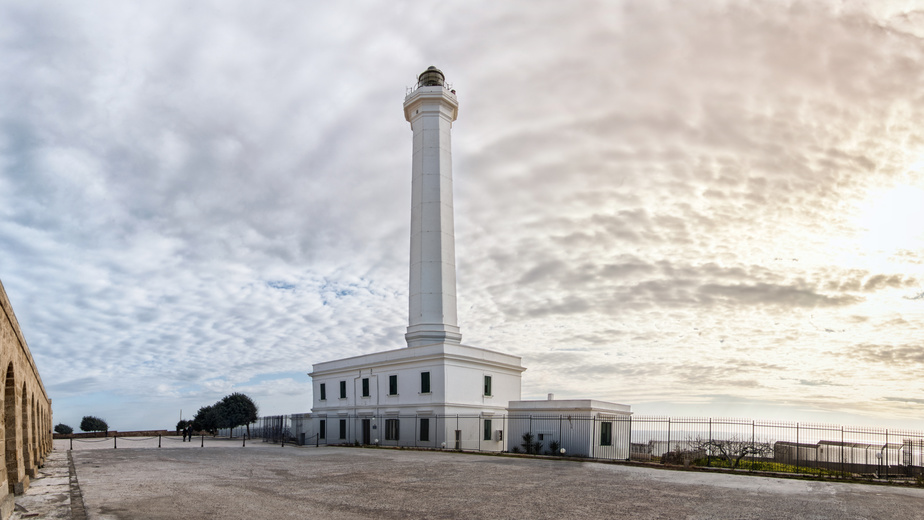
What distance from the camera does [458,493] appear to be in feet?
47.5

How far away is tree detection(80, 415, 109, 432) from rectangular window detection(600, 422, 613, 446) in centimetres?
5045

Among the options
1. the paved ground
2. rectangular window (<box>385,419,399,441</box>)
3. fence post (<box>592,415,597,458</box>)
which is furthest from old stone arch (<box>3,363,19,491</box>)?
fence post (<box>592,415,597,458</box>)

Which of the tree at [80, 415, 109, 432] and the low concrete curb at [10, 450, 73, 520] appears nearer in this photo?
the low concrete curb at [10, 450, 73, 520]

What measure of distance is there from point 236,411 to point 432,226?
31187mm

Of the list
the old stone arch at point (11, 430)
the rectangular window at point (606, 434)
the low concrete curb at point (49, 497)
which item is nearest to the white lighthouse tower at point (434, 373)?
the rectangular window at point (606, 434)

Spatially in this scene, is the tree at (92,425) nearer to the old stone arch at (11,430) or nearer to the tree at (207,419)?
the tree at (207,419)

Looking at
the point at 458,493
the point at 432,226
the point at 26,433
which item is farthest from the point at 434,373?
the point at 26,433

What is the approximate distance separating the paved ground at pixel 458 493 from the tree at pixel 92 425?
45859mm

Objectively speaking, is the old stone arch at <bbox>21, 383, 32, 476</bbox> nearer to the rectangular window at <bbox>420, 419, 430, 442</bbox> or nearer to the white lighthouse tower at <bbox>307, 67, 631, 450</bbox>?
the white lighthouse tower at <bbox>307, 67, 631, 450</bbox>

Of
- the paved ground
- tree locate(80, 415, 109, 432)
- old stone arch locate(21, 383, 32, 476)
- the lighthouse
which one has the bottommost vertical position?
tree locate(80, 415, 109, 432)

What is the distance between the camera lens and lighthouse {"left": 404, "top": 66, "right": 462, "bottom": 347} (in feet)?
118

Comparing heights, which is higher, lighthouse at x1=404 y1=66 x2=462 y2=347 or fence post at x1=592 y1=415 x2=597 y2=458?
lighthouse at x1=404 y1=66 x2=462 y2=347

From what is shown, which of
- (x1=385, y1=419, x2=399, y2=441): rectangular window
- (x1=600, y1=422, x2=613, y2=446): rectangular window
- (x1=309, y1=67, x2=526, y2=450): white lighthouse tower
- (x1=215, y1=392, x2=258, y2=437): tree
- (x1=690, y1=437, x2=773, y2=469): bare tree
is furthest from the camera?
(x1=215, y1=392, x2=258, y2=437): tree

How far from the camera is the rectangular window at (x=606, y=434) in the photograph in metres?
32.2
